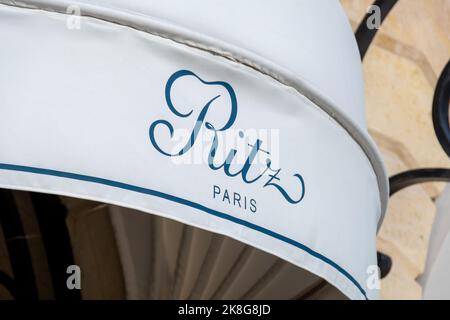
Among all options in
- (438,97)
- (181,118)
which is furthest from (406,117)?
(181,118)

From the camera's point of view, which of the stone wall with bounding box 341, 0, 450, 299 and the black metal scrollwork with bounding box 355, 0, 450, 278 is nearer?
the black metal scrollwork with bounding box 355, 0, 450, 278

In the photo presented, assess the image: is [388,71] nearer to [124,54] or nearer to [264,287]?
[264,287]

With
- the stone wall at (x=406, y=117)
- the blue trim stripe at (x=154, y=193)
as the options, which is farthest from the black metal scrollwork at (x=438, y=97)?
the blue trim stripe at (x=154, y=193)

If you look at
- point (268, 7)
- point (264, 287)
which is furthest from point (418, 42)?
point (268, 7)

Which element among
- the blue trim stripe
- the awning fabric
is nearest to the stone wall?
the awning fabric

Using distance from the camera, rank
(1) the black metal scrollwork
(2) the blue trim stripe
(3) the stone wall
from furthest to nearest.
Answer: (3) the stone wall
(1) the black metal scrollwork
(2) the blue trim stripe

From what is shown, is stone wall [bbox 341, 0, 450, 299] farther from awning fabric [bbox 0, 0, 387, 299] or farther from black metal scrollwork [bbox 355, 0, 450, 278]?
awning fabric [bbox 0, 0, 387, 299]

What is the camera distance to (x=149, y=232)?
2953mm

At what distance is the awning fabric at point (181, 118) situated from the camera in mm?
1730

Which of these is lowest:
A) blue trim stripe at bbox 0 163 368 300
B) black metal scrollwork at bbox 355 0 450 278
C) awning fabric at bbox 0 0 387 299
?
blue trim stripe at bbox 0 163 368 300

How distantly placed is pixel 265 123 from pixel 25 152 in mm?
480

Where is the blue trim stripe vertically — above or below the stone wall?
below

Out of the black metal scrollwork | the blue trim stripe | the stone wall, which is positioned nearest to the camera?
the blue trim stripe

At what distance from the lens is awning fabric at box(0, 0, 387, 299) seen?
1.73 metres
